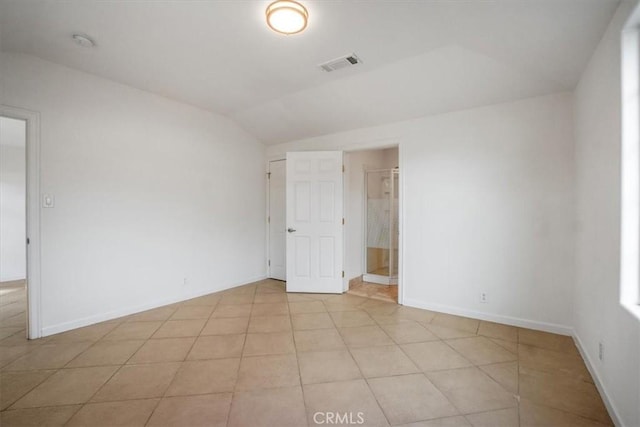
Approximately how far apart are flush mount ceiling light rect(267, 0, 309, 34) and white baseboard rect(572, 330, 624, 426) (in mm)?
3114

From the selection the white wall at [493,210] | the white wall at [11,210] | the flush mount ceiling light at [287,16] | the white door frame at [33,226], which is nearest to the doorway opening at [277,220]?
the white wall at [493,210]

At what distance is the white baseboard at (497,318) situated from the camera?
2579 mm

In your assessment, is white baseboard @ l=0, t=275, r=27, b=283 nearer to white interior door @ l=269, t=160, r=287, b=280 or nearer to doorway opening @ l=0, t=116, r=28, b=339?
doorway opening @ l=0, t=116, r=28, b=339

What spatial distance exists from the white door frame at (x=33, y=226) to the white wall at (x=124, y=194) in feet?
0.19

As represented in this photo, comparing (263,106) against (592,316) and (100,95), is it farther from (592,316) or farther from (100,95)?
(592,316)

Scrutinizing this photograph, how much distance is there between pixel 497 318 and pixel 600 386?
44.8 inches

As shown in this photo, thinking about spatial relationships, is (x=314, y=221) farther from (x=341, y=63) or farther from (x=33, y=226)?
(x=33, y=226)

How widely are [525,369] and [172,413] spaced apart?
8.28 ft

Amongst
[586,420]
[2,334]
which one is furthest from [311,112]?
[2,334]

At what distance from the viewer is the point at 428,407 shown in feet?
5.34

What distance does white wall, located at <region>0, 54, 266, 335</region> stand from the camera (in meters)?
2.59

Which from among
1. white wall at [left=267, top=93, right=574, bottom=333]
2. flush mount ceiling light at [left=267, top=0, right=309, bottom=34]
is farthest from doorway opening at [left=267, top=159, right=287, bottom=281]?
flush mount ceiling light at [left=267, top=0, right=309, bottom=34]

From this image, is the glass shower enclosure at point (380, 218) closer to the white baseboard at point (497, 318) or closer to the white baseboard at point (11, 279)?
the white baseboard at point (497, 318)

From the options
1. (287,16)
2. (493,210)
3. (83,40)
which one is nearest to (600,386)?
(493,210)
